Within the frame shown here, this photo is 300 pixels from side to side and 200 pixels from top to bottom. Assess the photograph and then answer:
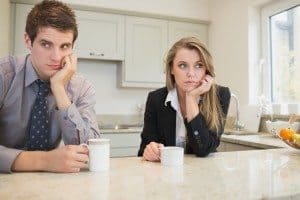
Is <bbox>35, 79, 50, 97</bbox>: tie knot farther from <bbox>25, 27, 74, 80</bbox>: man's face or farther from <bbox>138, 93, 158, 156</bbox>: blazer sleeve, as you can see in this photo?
<bbox>138, 93, 158, 156</bbox>: blazer sleeve

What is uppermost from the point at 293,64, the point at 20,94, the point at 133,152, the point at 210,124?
the point at 293,64

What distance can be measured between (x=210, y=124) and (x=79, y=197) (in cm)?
78

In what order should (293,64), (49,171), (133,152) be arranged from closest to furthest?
(49,171) < (293,64) < (133,152)

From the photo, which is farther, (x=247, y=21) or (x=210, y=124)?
(x=247, y=21)

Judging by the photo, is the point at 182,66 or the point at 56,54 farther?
the point at 182,66

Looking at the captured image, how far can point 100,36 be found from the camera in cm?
321

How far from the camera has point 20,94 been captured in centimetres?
108

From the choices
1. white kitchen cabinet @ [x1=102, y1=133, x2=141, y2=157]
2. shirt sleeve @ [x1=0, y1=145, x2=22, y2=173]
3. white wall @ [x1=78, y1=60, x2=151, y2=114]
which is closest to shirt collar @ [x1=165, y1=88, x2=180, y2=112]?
shirt sleeve @ [x1=0, y1=145, x2=22, y2=173]

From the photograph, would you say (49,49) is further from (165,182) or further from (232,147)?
(232,147)

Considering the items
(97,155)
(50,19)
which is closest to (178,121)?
(97,155)

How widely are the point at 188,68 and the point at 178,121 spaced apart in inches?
10.0

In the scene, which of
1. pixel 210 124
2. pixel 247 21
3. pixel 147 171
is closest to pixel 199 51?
pixel 210 124

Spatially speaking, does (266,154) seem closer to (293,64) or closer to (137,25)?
(293,64)

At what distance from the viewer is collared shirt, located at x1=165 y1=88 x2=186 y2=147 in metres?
1.40
